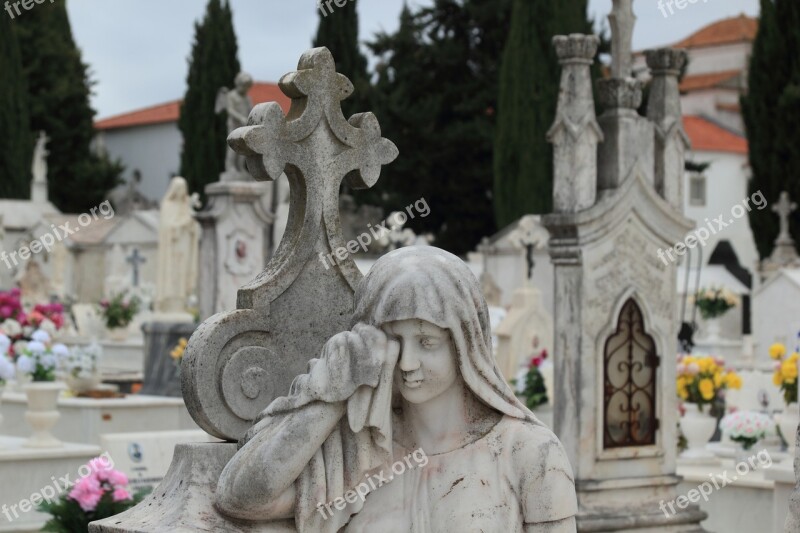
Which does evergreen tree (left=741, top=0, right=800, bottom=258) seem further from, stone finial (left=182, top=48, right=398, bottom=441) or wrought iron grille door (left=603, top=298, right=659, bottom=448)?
stone finial (left=182, top=48, right=398, bottom=441)

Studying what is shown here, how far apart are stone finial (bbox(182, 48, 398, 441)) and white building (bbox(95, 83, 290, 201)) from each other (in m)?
57.9

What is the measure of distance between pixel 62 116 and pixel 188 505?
48.2 metres

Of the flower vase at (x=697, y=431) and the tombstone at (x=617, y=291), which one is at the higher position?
the tombstone at (x=617, y=291)

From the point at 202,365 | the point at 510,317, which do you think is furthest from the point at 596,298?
the point at 510,317

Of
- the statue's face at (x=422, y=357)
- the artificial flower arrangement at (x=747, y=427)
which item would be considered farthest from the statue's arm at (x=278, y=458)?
the artificial flower arrangement at (x=747, y=427)

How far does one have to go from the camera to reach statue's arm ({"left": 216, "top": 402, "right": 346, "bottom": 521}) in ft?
10.2

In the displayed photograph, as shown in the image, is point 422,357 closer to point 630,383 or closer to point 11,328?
point 630,383

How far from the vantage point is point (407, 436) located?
3.30m

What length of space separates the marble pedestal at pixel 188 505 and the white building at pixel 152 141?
2294 inches

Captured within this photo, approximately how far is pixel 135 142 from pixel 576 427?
5863 centimetres

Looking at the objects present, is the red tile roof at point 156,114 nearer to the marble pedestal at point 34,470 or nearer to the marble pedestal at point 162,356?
the marble pedestal at point 162,356

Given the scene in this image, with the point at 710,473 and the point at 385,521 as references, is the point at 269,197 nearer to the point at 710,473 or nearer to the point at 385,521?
the point at 710,473

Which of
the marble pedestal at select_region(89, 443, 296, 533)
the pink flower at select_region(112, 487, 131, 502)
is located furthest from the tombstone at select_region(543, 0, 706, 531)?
the marble pedestal at select_region(89, 443, 296, 533)

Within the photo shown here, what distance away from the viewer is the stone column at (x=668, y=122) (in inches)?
377
